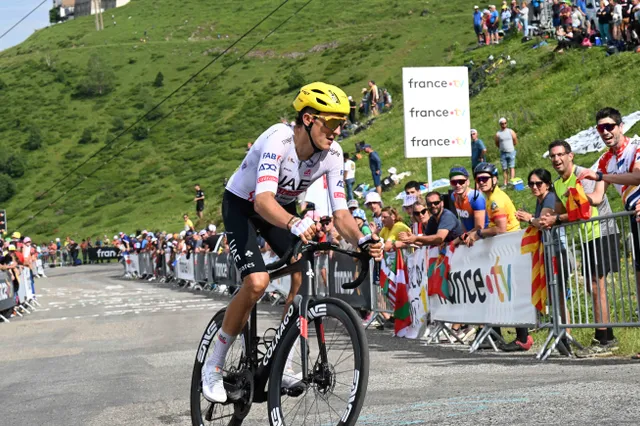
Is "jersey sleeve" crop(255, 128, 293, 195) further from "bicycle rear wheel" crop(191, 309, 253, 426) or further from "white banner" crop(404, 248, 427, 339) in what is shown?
"white banner" crop(404, 248, 427, 339)

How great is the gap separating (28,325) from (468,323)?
453 inches

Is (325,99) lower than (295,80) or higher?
lower

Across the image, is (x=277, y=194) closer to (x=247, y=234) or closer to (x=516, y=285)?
(x=247, y=234)

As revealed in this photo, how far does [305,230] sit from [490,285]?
6571 millimetres

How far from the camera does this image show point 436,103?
1841cm

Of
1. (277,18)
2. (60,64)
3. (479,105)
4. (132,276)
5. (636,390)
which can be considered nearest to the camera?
(636,390)

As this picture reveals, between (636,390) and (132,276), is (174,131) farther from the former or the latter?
(636,390)

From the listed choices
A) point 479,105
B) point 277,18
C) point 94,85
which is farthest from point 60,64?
point 479,105

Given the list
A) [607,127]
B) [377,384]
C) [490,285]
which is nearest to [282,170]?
[377,384]

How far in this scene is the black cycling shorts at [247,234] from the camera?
20.8 feet

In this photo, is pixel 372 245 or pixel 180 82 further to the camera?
pixel 180 82

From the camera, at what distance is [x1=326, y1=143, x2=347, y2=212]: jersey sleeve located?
6.43m

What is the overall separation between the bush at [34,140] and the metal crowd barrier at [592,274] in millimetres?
126453

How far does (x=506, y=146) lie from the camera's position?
25.5 metres
